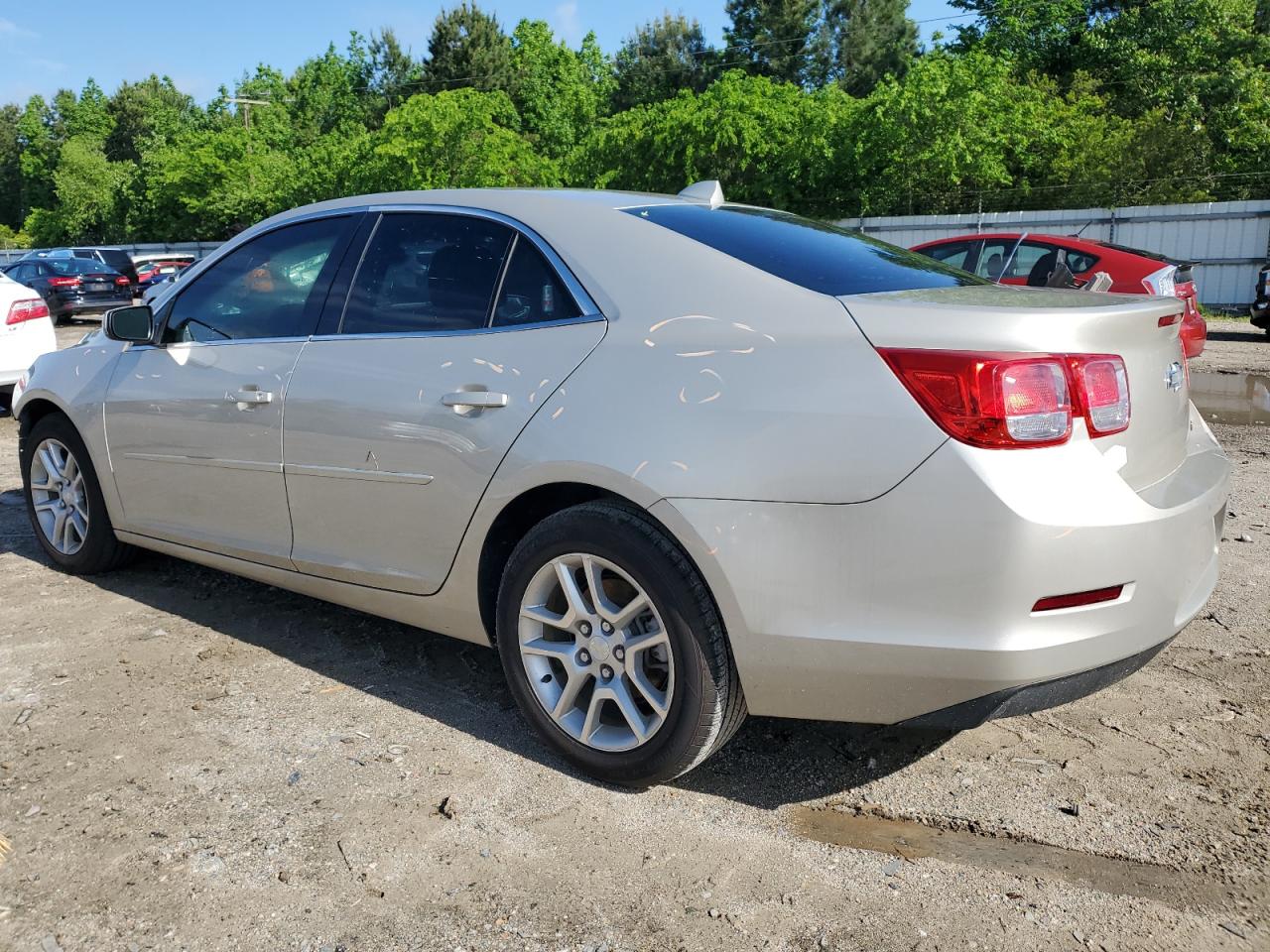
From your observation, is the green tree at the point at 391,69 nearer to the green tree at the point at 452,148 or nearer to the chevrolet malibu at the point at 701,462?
the green tree at the point at 452,148

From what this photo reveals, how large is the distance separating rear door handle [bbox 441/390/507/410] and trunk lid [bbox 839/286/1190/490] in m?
0.99

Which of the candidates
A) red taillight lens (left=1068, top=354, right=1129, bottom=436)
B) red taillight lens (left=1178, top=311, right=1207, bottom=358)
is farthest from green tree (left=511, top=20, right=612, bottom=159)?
red taillight lens (left=1068, top=354, right=1129, bottom=436)

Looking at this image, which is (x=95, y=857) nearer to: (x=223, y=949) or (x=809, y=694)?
(x=223, y=949)

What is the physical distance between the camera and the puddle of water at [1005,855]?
2463 millimetres

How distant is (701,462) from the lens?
2627 mm

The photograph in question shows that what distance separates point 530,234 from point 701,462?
1.03 meters

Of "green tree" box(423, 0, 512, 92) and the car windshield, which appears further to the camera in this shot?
"green tree" box(423, 0, 512, 92)

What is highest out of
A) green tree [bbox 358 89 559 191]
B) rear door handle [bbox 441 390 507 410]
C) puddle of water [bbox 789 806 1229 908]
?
green tree [bbox 358 89 559 191]

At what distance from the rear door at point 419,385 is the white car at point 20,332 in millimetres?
6870

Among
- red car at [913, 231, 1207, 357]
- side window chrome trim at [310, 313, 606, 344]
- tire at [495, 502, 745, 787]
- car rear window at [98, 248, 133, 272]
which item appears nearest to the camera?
tire at [495, 502, 745, 787]

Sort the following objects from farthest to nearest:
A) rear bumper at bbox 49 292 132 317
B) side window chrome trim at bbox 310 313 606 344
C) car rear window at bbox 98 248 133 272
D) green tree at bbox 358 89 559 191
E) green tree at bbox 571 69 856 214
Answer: green tree at bbox 358 89 559 191 < green tree at bbox 571 69 856 214 < car rear window at bbox 98 248 133 272 < rear bumper at bbox 49 292 132 317 < side window chrome trim at bbox 310 313 606 344

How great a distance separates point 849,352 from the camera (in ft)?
Result: 8.25

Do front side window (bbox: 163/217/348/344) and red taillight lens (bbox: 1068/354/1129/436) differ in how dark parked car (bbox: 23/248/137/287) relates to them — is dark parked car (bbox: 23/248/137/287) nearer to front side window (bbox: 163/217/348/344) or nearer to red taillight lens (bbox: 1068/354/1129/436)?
front side window (bbox: 163/217/348/344)

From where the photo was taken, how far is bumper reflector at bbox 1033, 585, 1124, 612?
7.86 feet
